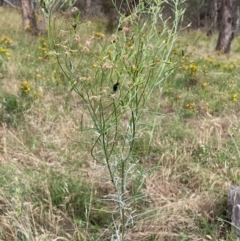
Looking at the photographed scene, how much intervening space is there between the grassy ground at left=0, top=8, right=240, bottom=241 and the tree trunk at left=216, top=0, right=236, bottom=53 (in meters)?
4.23

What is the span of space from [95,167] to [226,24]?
23.8 ft

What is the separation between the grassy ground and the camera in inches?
95.5

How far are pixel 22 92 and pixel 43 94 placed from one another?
26 cm

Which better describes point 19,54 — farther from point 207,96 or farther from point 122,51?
point 122,51

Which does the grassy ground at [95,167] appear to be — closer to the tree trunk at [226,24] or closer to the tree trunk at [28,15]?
the tree trunk at [28,15]

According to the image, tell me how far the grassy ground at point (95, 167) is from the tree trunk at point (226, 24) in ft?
13.9

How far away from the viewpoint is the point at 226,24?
29.0ft

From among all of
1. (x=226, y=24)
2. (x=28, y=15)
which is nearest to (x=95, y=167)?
(x=28, y=15)

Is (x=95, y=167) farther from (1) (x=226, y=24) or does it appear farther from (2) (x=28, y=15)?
(1) (x=226, y=24)

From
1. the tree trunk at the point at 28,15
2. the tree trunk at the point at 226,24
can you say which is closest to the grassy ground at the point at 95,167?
the tree trunk at the point at 28,15

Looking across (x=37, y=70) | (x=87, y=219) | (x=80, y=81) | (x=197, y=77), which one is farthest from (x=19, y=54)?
(x=80, y=81)

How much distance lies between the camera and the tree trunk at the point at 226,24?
8.65 meters

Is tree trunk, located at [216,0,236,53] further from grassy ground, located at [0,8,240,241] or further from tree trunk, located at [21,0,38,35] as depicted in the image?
grassy ground, located at [0,8,240,241]

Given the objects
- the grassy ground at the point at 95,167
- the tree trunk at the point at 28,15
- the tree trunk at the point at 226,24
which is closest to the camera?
the grassy ground at the point at 95,167
